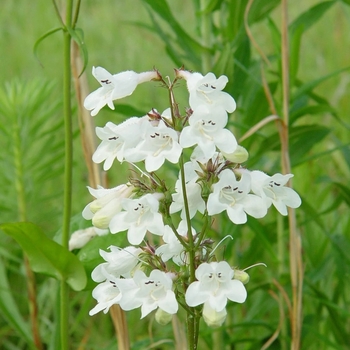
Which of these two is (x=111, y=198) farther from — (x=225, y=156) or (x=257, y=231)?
(x=257, y=231)

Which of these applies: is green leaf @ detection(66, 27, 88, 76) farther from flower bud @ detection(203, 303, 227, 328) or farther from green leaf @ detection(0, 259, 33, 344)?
green leaf @ detection(0, 259, 33, 344)

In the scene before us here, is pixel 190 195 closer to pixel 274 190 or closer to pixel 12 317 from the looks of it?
pixel 274 190

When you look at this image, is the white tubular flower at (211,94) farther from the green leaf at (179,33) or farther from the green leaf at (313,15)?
the green leaf at (313,15)

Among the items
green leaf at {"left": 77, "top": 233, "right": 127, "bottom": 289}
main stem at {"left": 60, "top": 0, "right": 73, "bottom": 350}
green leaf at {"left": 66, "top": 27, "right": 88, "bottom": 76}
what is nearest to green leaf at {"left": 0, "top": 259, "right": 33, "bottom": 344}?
green leaf at {"left": 77, "top": 233, "right": 127, "bottom": 289}

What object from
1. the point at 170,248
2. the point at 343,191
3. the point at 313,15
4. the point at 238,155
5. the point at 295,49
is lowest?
the point at 170,248

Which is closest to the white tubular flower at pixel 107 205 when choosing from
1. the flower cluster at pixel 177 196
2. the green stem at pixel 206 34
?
the flower cluster at pixel 177 196

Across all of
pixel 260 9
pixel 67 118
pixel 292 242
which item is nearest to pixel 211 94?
pixel 67 118

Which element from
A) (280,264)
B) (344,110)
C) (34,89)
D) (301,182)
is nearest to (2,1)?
(344,110)
